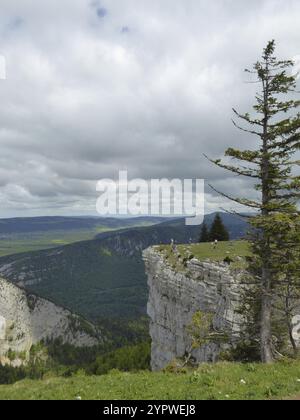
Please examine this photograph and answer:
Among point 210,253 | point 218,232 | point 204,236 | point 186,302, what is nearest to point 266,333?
point 210,253

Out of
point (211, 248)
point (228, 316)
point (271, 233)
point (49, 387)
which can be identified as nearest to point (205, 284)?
point (228, 316)

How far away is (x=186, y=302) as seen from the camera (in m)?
58.0

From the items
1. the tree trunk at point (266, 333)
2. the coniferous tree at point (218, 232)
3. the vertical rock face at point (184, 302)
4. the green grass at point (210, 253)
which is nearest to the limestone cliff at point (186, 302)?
the vertical rock face at point (184, 302)

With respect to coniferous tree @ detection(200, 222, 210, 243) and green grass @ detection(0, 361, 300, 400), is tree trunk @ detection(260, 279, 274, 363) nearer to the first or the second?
green grass @ detection(0, 361, 300, 400)

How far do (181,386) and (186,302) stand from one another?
4191 cm

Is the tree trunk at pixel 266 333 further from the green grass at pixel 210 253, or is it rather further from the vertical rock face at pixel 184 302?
the green grass at pixel 210 253

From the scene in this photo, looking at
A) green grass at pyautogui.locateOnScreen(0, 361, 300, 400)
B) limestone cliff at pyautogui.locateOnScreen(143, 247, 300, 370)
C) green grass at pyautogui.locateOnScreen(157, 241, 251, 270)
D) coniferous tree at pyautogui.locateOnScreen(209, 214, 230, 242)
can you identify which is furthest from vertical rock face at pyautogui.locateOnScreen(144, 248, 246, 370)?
coniferous tree at pyautogui.locateOnScreen(209, 214, 230, 242)

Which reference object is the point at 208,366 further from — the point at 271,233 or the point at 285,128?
the point at 285,128

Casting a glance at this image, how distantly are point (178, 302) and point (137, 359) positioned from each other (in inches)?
2533

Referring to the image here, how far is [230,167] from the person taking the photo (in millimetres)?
24312

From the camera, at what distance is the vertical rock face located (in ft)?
150

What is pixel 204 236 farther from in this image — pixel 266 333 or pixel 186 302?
pixel 266 333

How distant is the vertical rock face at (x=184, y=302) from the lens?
4581 cm

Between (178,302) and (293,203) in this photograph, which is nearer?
(293,203)
